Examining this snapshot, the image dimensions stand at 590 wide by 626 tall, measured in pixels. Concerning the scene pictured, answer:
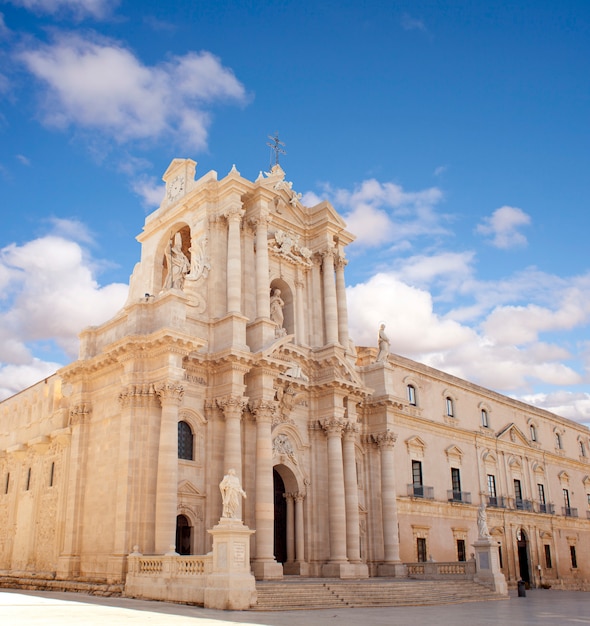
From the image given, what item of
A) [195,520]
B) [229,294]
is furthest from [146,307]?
[195,520]

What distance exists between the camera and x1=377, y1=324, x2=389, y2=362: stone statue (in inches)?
1299

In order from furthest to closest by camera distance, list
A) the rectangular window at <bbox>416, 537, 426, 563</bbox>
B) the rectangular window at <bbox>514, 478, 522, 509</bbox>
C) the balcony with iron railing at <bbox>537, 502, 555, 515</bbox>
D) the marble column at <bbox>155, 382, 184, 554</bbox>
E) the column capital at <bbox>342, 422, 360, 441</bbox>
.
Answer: the balcony with iron railing at <bbox>537, 502, 555, 515</bbox> → the rectangular window at <bbox>514, 478, 522, 509</bbox> → the rectangular window at <bbox>416, 537, 426, 563</bbox> → the column capital at <bbox>342, 422, 360, 441</bbox> → the marble column at <bbox>155, 382, 184, 554</bbox>

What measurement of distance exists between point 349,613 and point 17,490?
1952 centimetres

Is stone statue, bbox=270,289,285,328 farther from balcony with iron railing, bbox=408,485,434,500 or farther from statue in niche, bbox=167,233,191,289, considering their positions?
balcony with iron railing, bbox=408,485,434,500

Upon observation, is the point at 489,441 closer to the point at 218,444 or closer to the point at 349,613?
the point at 218,444

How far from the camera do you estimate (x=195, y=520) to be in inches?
954

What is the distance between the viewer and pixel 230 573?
17984 millimetres

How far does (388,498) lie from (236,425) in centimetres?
943

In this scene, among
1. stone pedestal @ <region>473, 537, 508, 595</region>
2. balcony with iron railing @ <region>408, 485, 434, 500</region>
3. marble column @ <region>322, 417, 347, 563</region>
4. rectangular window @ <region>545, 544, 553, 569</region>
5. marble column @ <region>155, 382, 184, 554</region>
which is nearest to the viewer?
marble column @ <region>155, 382, 184, 554</region>

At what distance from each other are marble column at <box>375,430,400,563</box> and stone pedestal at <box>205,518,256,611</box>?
1303cm

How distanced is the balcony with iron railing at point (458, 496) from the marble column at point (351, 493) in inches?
381

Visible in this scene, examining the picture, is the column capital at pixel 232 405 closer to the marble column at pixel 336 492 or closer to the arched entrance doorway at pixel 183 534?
the arched entrance doorway at pixel 183 534

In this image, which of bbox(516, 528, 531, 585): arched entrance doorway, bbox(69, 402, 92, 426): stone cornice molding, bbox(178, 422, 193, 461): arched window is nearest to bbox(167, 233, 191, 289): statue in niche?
bbox(178, 422, 193, 461): arched window

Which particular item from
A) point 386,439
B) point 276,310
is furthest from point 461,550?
point 276,310
